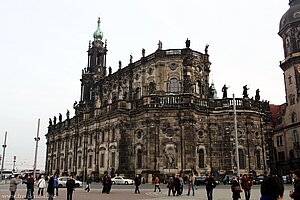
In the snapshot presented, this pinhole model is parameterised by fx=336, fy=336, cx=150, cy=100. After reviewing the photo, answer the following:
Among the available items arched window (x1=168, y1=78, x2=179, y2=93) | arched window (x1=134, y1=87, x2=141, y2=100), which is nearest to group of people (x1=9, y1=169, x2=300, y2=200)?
arched window (x1=168, y1=78, x2=179, y2=93)

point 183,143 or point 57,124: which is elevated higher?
point 57,124

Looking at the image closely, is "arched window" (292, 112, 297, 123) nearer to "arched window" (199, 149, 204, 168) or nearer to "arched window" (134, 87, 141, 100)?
"arched window" (199, 149, 204, 168)

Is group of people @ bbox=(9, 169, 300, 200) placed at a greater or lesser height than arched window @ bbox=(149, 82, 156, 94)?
lesser

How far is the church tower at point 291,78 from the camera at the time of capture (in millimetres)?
54281

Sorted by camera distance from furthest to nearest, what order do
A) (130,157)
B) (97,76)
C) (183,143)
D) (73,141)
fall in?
(97,76), (73,141), (130,157), (183,143)

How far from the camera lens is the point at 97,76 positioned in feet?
204

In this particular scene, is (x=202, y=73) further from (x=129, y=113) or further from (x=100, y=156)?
(x=100, y=156)

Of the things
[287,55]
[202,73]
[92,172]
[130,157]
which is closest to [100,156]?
[92,172]

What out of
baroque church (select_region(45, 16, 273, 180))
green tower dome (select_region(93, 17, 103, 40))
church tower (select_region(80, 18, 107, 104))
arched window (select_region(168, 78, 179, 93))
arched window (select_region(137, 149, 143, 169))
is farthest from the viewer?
green tower dome (select_region(93, 17, 103, 40))

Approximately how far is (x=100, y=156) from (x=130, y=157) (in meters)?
6.02

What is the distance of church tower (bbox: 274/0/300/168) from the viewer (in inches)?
2137

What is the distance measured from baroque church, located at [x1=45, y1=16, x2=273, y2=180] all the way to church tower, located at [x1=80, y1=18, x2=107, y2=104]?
11.1 m

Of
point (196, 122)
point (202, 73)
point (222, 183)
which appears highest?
point (202, 73)

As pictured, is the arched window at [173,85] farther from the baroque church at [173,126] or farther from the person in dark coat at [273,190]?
the person in dark coat at [273,190]
